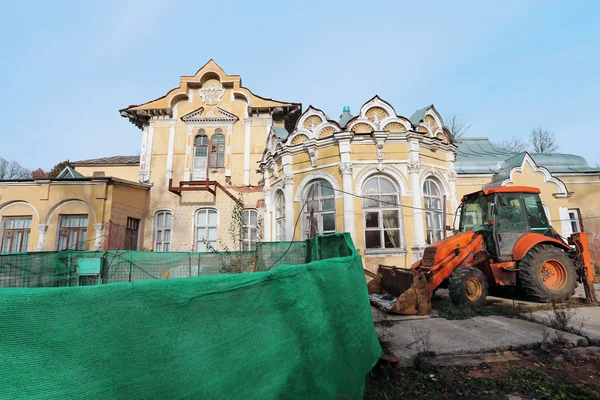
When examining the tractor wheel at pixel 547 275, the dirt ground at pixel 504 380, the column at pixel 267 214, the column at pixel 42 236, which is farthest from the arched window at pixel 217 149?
the dirt ground at pixel 504 380

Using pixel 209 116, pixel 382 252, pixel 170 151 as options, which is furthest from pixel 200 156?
pixel 382 252

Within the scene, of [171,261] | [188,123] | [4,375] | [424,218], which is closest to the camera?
[4,375]

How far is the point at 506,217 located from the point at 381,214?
390 cm

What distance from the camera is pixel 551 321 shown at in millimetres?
5188

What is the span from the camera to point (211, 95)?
1761cm

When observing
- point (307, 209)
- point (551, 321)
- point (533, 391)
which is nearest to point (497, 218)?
point (551, 321)

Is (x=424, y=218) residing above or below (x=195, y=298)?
above

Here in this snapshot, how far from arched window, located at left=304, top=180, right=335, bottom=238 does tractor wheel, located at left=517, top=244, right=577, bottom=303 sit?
18.2 ft

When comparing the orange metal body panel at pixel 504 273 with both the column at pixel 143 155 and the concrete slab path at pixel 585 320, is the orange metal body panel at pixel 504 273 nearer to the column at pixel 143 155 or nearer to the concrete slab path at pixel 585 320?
the concrete slab path at pixel 585 320

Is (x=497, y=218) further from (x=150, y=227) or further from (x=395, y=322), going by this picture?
(x=150, y=227)

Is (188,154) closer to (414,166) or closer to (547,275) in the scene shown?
(414,166)

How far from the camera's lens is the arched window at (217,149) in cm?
1700

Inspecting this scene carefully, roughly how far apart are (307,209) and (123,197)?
9669 mm

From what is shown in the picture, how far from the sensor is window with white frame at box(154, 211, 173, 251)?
16.3 m
